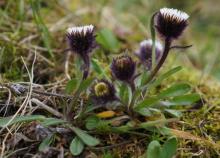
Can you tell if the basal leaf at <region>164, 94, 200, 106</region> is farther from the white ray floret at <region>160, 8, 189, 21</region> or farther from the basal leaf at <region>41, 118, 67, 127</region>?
the basal leaf at <region>41, 118, 67, 127</region>

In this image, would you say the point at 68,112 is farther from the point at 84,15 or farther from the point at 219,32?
the point at 219,32

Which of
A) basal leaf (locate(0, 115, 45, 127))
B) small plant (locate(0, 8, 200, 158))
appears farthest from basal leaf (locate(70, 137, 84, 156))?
basal leaf (locate(0, 115, 45, 127))

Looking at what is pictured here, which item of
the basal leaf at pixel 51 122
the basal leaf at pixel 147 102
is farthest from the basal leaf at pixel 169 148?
the basal leaf at pixel 51 122

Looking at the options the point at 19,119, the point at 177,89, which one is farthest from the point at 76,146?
the point at 177,89

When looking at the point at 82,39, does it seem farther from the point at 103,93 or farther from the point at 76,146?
Result: the point at 76,146

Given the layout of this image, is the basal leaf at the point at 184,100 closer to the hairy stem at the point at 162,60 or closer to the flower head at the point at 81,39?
the hairy stem at the point at 162,60

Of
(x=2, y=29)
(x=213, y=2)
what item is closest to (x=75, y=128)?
(x=2, y=29)
